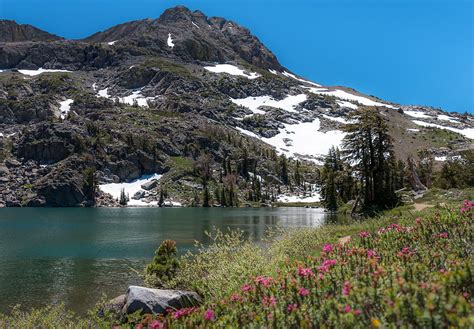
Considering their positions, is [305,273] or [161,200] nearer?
[305,273]

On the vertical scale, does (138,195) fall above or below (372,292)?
above

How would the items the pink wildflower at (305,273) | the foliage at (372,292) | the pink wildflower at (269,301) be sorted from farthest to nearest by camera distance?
the pink wildflower at (305,273)
the pink wildflower at (269,301)
the foliage at (372,292)

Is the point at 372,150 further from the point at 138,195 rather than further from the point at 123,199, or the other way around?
the point at 138,195

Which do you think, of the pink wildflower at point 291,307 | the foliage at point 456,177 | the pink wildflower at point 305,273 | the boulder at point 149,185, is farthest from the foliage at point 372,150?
the boulder at point 149,185

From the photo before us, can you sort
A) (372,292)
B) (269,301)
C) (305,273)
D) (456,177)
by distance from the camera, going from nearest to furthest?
(372,292) < (269,301) < (305,273) < (456,177)

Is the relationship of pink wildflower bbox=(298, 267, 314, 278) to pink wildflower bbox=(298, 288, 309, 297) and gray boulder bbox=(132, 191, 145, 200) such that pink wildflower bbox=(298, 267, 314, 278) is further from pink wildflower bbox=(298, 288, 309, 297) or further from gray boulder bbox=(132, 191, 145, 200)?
gray boulder bbox=(132, 191, 145, 200)

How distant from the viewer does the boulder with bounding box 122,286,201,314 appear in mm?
11875

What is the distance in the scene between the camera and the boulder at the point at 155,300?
11.9 m

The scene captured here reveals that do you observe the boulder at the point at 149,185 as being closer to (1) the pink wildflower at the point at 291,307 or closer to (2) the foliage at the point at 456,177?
(2) the foliage at the point at 456,177

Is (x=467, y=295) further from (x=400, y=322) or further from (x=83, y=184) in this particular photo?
(x=83, y=184)

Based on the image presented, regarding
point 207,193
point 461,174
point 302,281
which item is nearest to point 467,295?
point 302,281

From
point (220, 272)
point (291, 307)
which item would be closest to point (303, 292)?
point (291, 307)

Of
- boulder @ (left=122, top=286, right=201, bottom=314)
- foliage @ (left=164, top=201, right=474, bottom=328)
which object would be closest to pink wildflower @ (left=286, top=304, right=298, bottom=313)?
foliage @ (left=164, top=201, right=474, bottom=328)

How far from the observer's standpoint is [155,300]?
1208 cm
